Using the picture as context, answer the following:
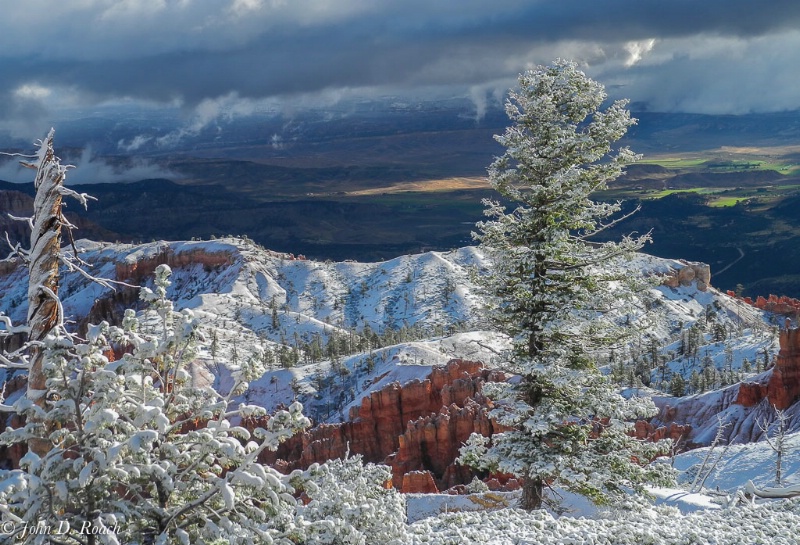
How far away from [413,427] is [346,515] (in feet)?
170

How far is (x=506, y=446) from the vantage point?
19094 mm

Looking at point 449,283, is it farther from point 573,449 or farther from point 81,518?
point 81,518

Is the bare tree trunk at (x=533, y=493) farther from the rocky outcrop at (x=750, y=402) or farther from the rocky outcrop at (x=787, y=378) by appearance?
the rocky outcrop at (x=787, y=378)

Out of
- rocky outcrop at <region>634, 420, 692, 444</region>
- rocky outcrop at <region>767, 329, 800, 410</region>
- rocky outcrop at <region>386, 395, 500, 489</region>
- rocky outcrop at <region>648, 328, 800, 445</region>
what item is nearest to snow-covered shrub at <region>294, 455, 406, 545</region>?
rocky outcrop at <region>386, 395, 500, 489</region>

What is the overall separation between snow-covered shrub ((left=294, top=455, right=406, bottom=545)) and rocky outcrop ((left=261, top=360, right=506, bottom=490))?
46.6 metres

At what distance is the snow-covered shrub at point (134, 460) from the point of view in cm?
882

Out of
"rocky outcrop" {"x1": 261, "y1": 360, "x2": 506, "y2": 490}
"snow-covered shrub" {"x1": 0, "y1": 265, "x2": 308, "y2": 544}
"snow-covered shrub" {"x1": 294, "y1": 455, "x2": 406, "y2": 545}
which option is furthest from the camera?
"rocky outcrop" {"x1": 261, "y1": 360, "x2": 506, "y2": 490}

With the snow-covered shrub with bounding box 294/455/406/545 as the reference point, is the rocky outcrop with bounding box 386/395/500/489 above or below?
below

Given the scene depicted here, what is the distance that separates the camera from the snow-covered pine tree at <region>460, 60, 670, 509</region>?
18.4 metres

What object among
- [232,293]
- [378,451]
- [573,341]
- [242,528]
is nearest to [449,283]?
[232,293]

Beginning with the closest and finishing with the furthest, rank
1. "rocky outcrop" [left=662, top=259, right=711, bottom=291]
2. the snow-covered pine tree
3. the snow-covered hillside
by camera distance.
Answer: the snow-covered pine tree < the snow-covered hillside < "rocky outcrop" [left=662, top=259, right=711, bottom=291]

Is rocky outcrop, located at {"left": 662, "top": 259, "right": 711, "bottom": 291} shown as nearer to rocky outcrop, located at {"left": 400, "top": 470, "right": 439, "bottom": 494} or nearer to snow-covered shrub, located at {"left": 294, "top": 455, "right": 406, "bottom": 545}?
rocky outcrop, located at {"left": 400, "top": 470, "right": 439, "bottom": 494}

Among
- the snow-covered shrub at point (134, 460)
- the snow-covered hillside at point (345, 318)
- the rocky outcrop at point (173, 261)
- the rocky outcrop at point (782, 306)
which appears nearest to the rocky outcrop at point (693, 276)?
the snow-covered hillside at point (345, 318)

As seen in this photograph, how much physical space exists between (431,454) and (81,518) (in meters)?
54.4
